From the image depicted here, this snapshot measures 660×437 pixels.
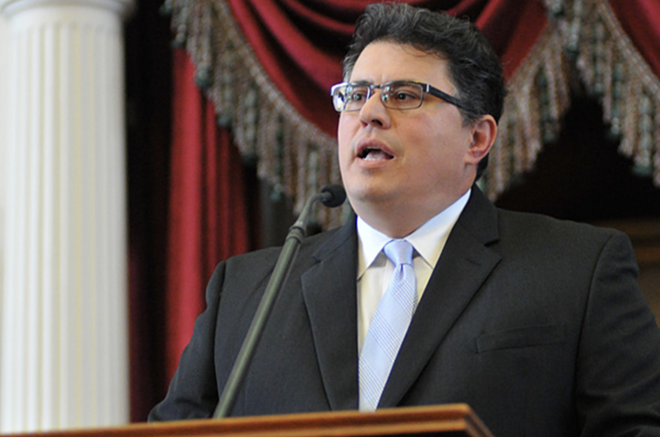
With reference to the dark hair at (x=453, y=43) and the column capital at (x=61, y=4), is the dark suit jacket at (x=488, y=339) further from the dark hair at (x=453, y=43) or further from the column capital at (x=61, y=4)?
the column capital at (x=61, y=4)

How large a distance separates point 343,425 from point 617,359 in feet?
2.33

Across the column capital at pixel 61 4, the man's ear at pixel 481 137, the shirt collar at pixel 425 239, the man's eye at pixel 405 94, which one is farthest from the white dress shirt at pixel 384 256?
the column capital at pixel 61 4

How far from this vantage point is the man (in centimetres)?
170

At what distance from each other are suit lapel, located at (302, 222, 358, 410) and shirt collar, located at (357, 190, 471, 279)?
0.02 m

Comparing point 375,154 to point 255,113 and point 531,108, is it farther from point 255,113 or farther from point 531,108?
point 255,113

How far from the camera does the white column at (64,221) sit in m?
2.82

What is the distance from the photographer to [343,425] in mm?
1134

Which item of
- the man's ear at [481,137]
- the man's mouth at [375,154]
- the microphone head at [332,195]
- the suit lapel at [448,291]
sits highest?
the man's ear at [481,137]

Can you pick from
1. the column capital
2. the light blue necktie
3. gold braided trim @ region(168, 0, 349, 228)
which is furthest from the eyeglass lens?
the column capital

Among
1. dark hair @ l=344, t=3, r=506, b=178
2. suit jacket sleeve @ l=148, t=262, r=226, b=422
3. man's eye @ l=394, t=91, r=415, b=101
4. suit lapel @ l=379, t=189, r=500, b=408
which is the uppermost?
dark hair @ l=344, t=3, r=506, b=178

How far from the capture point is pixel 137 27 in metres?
3.23

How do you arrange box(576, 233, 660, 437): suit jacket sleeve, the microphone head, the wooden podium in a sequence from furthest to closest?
1. the microphone head
2. box(576, 233, 660, 437): suit jacket sleeve
3. the wooden podium

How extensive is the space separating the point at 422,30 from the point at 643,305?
0.65 metres

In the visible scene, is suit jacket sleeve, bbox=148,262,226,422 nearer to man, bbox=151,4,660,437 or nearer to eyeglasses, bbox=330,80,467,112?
man, bbox=151,4,660,437
